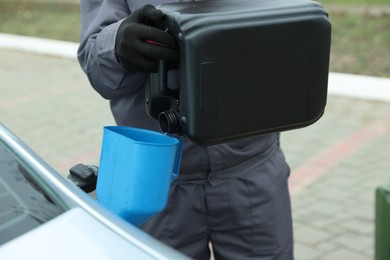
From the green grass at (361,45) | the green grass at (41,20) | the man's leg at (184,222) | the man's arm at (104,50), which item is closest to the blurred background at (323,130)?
the green grass at (361,45)

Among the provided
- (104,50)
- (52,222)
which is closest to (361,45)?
(104,50)

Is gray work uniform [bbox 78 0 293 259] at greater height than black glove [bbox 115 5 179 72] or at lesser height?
lesser

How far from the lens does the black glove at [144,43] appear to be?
1.64 meters

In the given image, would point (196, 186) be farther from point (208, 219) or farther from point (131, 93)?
point (131, 93)

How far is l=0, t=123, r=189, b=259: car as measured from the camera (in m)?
1.47

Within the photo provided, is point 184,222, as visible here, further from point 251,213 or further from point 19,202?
point 19,202

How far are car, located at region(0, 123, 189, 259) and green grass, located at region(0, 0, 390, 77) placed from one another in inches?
242

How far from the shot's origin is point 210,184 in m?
2.07

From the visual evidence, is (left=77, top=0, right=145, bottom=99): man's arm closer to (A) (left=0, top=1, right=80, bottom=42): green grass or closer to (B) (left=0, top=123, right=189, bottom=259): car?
(B) (left=0, top=123, right=189, bottom=259): car

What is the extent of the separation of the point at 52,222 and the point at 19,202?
19 cm

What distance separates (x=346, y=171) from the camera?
494cm

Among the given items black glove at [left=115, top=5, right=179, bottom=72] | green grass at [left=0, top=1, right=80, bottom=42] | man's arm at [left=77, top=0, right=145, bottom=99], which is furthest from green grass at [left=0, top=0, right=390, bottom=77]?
black glove at [left=115, top=5, right=179, bottom=72]

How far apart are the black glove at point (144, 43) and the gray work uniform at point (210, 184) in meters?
0.17

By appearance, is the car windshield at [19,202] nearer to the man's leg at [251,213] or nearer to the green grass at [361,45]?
the man's leg at [251,213]
